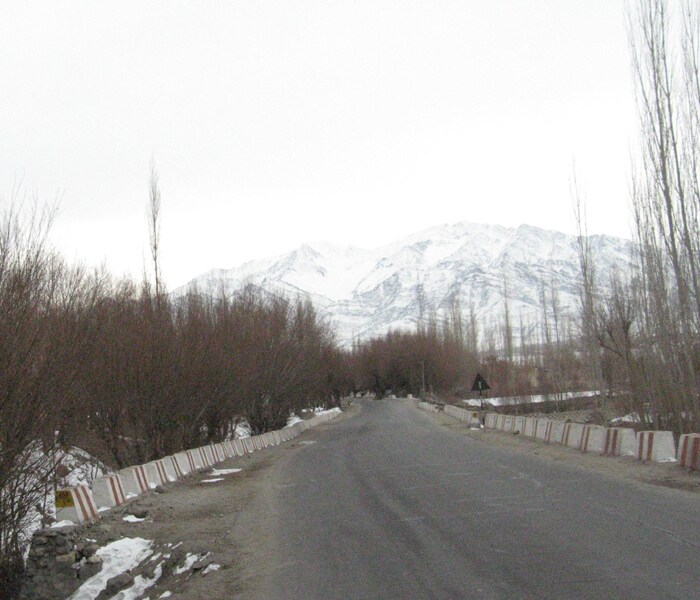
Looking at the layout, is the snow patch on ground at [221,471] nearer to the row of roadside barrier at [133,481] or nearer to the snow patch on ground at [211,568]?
the row of roadside barrier at [133,481]

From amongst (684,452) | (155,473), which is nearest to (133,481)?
(155,473)

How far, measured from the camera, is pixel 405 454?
24906 millimetres

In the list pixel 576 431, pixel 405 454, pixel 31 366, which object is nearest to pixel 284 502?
pixel 31 366

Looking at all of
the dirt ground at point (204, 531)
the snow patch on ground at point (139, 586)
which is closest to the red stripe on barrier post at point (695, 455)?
the dirt ground at point (204, 531)

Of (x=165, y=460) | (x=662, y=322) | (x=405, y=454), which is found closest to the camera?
(x=165, y=460)

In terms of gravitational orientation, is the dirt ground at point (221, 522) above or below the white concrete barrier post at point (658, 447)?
below

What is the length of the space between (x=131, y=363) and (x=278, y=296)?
95.6 ft

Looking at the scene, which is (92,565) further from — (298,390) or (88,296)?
(298,390)

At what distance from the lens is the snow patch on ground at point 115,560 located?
1055 cm

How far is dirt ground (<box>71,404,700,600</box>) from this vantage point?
9609mm

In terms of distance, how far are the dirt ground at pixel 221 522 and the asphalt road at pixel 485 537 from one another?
424 millimetres

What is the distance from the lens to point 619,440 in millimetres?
20391

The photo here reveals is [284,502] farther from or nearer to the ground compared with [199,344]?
nearer to the ground

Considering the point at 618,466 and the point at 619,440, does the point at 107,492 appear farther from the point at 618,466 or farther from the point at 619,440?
the point at 619,440
